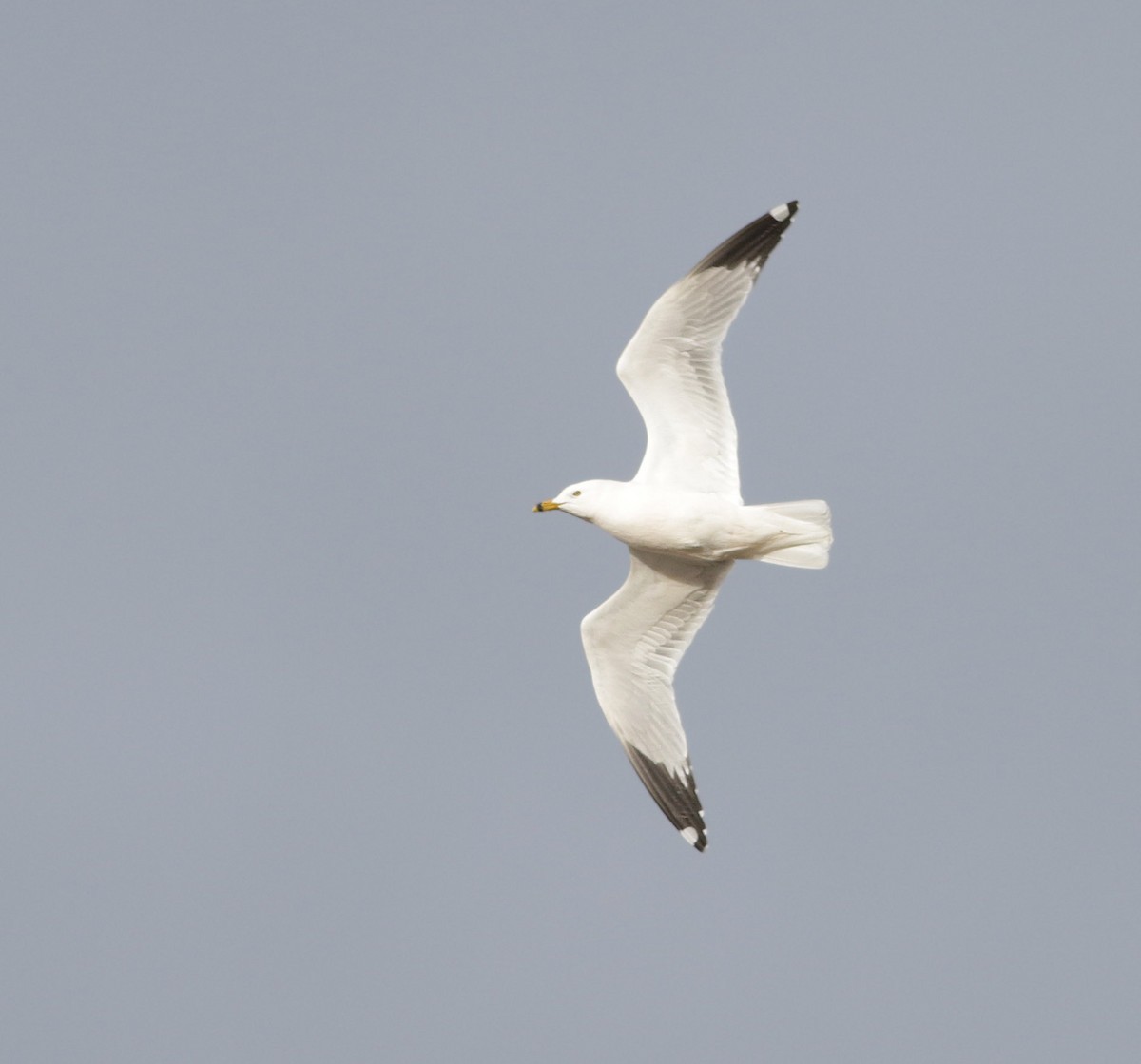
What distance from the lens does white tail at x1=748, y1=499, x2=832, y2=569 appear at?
575 inches

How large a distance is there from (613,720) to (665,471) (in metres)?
2.21

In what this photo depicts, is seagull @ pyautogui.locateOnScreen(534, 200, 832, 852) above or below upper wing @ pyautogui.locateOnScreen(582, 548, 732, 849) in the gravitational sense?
above

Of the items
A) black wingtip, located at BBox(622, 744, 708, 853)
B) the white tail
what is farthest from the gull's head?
black wingtip, located at BBox(622, 744, 708, 853)

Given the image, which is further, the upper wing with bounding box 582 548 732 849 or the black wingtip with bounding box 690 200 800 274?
the upper wing with bounding box 582 548 732 849

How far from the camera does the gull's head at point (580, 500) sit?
48.9 feet

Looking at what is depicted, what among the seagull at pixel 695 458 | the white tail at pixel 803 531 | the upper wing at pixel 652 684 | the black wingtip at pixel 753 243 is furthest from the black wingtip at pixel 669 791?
the black wingtip at pixel 753 243

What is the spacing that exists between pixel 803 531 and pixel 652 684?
6.63 ft

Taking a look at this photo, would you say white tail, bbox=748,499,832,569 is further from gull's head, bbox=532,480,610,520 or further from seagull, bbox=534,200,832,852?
gull's head, bbox=532,480,610,520

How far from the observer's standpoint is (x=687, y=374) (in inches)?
583

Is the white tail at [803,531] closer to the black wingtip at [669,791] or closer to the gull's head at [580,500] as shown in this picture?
the gull's head at [580,500]

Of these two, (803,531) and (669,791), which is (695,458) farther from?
(669,791)

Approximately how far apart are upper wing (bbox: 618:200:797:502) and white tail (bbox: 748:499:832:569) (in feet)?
1.40

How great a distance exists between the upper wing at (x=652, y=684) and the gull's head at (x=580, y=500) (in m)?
1.14

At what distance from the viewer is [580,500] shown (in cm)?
1500
